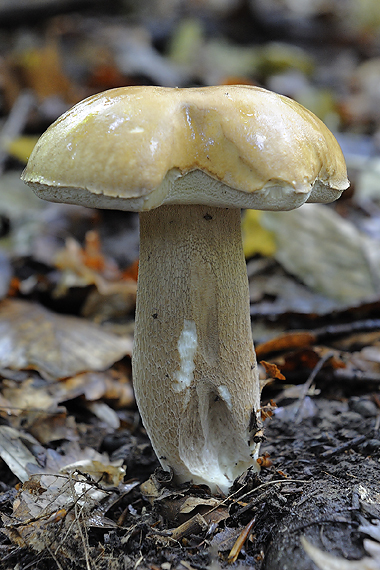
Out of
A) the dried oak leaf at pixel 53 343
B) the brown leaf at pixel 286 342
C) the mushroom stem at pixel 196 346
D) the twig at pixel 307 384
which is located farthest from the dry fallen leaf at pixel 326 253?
the mushroom stem at pixel 196 346

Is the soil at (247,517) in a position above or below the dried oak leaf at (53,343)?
above

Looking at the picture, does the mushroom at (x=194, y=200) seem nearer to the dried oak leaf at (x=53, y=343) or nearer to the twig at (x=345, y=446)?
the twig at (x=345, y=446)

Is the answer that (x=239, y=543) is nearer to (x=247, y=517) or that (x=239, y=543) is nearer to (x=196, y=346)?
(x=247, y=517)

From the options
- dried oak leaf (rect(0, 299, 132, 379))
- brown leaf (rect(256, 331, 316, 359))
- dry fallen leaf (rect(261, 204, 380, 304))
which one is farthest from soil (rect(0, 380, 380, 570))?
dry fallen leaf (rect(261, 204, 380, 304))

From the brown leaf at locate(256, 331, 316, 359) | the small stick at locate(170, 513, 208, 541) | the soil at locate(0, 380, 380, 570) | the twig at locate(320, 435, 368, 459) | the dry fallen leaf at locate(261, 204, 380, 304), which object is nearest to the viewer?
the soil at locate(0, 380, 380, 570)

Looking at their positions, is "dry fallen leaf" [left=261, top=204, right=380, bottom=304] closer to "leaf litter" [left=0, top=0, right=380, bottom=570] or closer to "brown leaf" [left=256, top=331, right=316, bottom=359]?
"leaf litter" [left=0, top=0, right=380, bottom=570]

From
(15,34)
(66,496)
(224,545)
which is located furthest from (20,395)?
(15,34)

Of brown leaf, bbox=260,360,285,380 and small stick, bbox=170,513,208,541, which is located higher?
brown leaf, bbox=260,360,285,380
